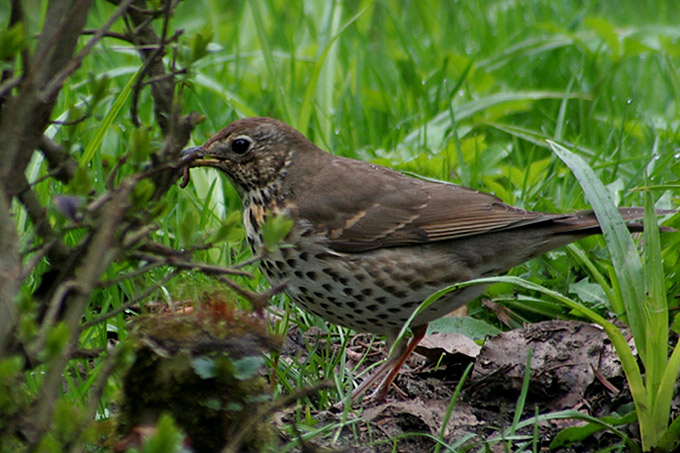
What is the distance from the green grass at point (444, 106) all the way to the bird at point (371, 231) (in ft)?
0.64

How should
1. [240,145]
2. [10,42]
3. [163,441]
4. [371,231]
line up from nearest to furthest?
[163,441] < [10,42] < [371,231] < [240,145]

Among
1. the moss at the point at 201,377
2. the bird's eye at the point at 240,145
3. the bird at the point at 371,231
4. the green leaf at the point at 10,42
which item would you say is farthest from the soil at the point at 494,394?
the green leaf at the point at 10,42

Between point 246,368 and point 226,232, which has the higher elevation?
point 226,232

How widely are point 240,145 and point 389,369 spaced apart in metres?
1.15

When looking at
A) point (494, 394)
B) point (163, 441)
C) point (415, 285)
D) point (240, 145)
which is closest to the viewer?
point (163, 441)

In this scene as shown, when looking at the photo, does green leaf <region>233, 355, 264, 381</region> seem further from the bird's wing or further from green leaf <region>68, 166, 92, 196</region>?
the bird's wing

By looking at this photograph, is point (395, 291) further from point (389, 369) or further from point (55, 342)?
point (55, 342)

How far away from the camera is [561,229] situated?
393 cm

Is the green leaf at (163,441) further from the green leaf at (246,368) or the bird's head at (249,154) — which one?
the bird's head at (249,154)

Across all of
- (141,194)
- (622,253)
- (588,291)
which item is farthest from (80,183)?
(588,291)

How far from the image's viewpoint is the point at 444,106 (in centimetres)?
580

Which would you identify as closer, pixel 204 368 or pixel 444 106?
pixel 204 368

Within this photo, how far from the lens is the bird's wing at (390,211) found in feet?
13.1

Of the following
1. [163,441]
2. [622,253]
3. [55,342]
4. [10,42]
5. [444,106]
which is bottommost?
[444,106]
